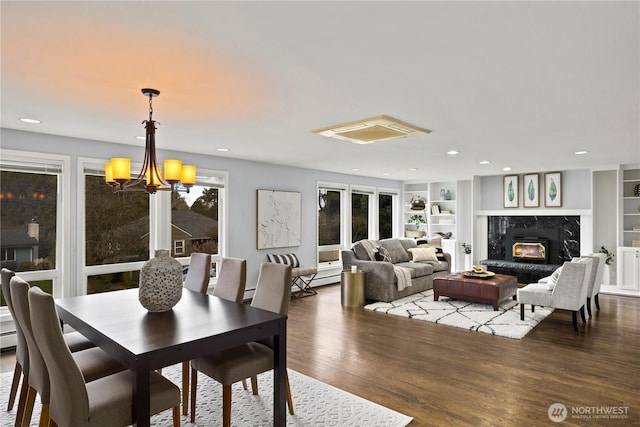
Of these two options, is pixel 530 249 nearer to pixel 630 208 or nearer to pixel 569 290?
pixel 630 208

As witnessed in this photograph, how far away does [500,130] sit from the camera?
4.05 meters

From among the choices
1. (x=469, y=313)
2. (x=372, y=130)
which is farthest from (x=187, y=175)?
(x=469, y=313)

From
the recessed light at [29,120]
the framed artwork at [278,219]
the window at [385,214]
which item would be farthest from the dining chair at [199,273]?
the window at [385,214]

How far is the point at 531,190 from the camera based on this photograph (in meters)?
8.14

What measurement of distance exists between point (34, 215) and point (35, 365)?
2604 mm

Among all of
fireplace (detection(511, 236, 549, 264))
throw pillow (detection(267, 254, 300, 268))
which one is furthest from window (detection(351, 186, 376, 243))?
fireplace (detection(511, 236, 549, 264))

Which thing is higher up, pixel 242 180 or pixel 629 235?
pixel 242 180

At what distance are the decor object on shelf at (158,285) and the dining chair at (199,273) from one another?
0.96 meters

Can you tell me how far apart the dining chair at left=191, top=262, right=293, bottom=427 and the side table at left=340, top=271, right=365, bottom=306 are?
3073 millimetres

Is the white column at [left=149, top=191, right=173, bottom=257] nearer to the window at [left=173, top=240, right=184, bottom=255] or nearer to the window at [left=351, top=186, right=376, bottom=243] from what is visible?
the window at [left=173, top=240, right=184, bottom=255]

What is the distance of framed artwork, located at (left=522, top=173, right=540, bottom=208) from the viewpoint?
26.4ft

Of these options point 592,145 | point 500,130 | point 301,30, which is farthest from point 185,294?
point 592,145

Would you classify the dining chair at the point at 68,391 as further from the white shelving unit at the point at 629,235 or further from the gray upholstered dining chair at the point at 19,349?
the white shelving unit at the point at 629,235

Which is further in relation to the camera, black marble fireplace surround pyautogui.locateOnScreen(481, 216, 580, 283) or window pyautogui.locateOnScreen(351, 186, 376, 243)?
window pyautogui.locateOnScreen(351, 186, 376, 243)
